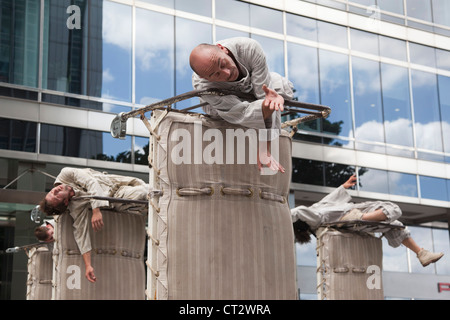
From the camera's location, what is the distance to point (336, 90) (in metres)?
19.9

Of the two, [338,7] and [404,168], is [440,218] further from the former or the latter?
[338,7]

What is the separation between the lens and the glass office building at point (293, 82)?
15.4 meters

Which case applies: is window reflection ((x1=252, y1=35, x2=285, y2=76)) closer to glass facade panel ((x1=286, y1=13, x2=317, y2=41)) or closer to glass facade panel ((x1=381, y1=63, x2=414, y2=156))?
glass facade panel ((x1=286, y1=13, x2=317, y2=41))

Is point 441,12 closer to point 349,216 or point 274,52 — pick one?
point 274,52

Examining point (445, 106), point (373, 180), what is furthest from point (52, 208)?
point (445, 106)

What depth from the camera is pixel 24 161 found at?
49.9 ft

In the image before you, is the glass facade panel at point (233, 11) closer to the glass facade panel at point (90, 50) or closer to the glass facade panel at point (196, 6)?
the glass facade panel at point (196, 6)

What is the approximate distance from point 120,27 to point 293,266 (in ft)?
39.6

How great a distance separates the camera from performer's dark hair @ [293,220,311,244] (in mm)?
10039

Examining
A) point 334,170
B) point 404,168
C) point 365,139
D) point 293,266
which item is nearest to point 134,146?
point 334,170

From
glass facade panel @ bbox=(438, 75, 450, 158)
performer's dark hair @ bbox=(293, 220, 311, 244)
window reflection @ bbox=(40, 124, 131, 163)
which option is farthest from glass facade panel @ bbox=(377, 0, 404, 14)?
performer's dark hair @ bbox=(293, 220, 311, 244)

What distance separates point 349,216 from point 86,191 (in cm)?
419

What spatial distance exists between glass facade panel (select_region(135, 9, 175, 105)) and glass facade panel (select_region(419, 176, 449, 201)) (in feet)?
28.6

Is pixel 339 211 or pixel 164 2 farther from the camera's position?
pixel 164 2
